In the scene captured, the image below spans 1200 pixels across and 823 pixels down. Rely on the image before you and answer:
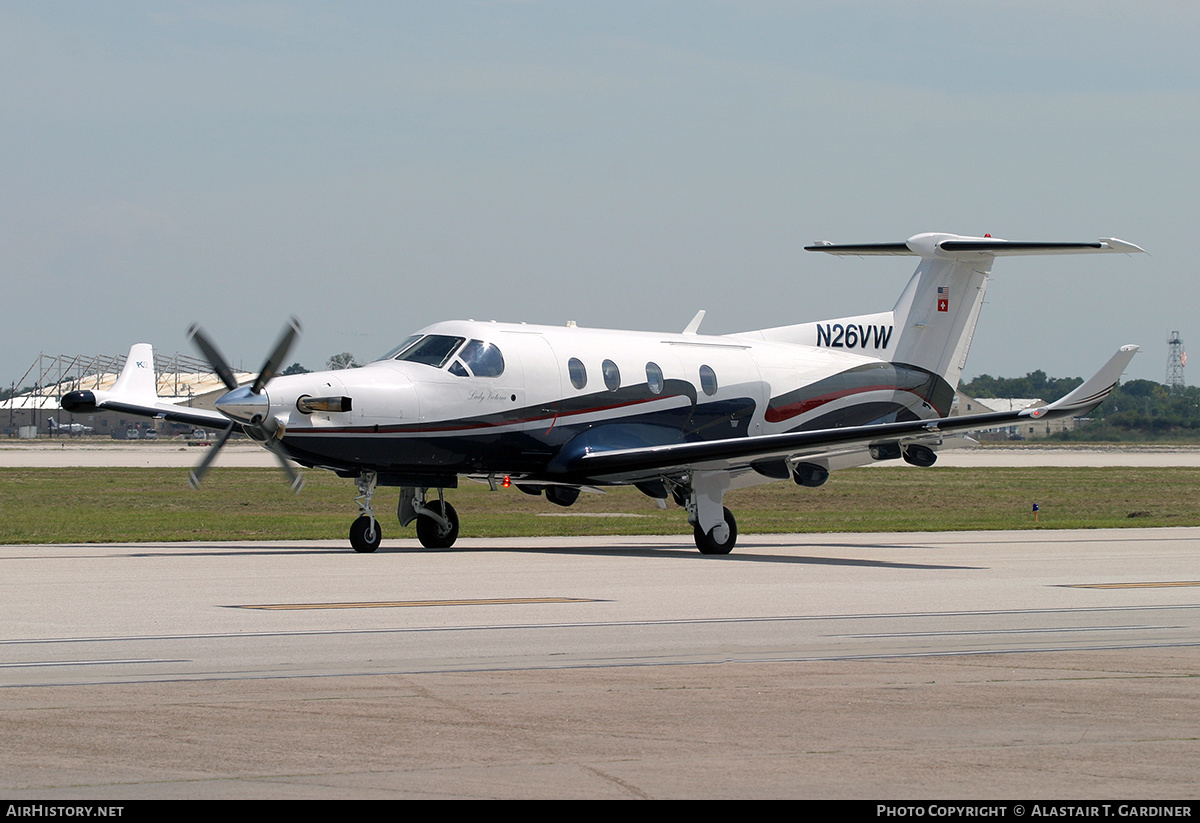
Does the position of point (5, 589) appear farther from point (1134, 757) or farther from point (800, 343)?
point (800, 343)

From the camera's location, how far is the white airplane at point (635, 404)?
22266 millimetres

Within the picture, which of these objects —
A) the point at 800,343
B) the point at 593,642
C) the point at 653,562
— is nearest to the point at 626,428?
the point at 653,562

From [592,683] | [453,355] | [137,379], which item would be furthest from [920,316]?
[592,683]

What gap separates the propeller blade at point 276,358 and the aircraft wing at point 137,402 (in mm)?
1277

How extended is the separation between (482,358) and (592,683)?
13.9 metres

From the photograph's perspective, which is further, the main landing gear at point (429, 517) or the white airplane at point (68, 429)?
the white airplane at point (68, 429)

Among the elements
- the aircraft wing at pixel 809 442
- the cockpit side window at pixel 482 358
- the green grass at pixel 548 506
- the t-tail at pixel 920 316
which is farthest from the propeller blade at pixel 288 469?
the t-tail at pixel 920 316

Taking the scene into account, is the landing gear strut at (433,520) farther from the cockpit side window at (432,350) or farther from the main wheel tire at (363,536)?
the cockpit side window at (432,350)

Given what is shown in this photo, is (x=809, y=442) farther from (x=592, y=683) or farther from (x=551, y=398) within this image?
(x=592, y=683)

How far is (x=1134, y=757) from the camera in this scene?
25.6ft

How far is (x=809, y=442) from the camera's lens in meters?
23.2

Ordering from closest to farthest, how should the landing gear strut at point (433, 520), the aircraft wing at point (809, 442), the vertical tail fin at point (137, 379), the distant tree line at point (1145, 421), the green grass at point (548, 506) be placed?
the aircraft wing at point (809, 442) → the landing gear strut at point (433, 520) → the vertical tail fin at point (137, 379) → the green grass at point (548, 506) → the distant tree line at point (1145, 421)

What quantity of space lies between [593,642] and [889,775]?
5.63m

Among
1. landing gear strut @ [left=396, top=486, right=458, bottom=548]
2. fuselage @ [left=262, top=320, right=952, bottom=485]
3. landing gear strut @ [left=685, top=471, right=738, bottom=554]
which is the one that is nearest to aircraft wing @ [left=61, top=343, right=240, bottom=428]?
fuselage @ [left=262, top=320, right=952, bottom=485]
